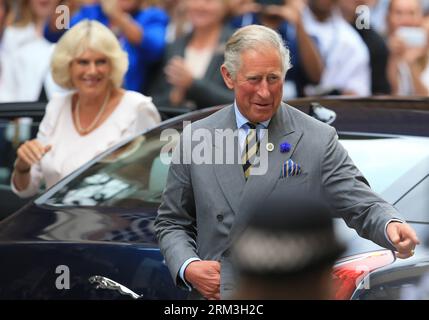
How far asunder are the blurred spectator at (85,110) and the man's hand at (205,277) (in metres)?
2.42

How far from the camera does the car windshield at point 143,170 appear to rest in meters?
4.99

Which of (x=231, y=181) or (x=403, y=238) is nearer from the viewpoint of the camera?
(x=403, y=238)

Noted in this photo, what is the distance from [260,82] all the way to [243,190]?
34 cm

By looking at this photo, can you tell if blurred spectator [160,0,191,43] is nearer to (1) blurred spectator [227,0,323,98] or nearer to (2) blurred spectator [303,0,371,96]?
(1) blurred spectator [227,0,323,98]

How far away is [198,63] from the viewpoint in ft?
28.1

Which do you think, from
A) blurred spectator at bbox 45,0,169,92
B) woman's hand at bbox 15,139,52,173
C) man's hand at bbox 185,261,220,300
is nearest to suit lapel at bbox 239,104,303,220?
man's hand at bbox 185,261,220,300

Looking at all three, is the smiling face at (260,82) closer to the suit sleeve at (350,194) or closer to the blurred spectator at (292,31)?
the suit sleeve at (350,194)

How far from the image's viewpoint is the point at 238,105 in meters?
4.13

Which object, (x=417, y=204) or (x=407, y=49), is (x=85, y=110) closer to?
(x=417, y=204)

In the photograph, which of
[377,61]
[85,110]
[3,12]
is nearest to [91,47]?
[85,110]

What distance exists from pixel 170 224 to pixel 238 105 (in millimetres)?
439

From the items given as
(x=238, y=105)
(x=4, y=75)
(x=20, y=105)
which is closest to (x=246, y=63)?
(x=238, y=105)

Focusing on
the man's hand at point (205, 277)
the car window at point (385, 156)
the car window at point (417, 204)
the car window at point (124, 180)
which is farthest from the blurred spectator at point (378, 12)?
the man's hand at point (205, 277)

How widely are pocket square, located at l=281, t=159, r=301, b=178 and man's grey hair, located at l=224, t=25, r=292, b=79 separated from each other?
0.30 meters
